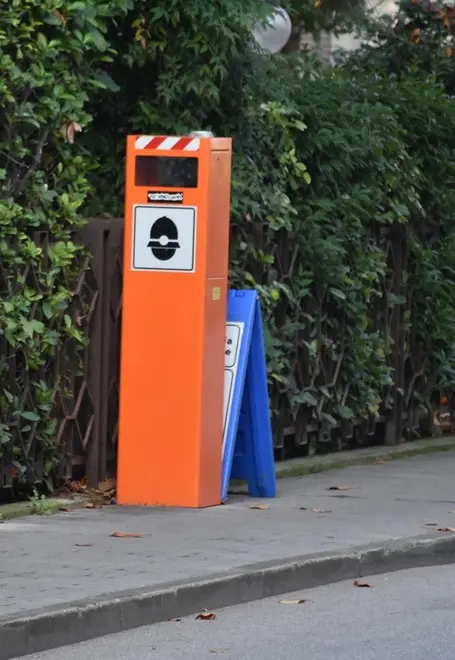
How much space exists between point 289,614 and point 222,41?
4399 mm

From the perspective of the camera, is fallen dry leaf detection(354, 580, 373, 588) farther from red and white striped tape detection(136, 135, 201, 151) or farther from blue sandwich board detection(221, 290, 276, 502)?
red and white striped tape detection(136, 135, 201, 151)

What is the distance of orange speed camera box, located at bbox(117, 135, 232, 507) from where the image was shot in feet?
33.9

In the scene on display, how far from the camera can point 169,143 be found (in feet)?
33.9

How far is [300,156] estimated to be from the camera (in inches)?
495

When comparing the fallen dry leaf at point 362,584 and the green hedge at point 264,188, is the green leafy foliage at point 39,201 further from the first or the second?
the fallen dry leaf at point 362,584

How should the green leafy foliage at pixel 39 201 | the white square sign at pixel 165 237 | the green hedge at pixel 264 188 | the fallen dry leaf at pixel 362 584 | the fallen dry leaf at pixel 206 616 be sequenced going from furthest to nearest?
the white square sign at pixel 165 237
the green hedge at pixel 264 188
the green leafy foliage at pixel 39 201
the fallen dry leaf at pixel 362 584
the fallen dry leaf at pixel 206 616

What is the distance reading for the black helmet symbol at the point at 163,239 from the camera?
→ 10.4 meters

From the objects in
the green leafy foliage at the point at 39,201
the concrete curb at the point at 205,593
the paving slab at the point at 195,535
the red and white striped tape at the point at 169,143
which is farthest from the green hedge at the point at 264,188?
the concrete curb at the point at 205,593

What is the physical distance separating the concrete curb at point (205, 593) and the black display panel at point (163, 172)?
2.33m

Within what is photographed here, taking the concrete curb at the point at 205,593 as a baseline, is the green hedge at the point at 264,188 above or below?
above

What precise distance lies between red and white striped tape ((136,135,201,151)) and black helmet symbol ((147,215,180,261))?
39cm

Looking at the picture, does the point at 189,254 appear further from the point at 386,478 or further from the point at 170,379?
the point at 386,478

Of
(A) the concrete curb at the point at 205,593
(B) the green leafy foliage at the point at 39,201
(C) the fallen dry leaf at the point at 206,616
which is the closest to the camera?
(A) the concrete curb at the point at 205,593

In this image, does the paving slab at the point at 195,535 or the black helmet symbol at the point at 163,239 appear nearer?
the paving slab at the point at 195,535
